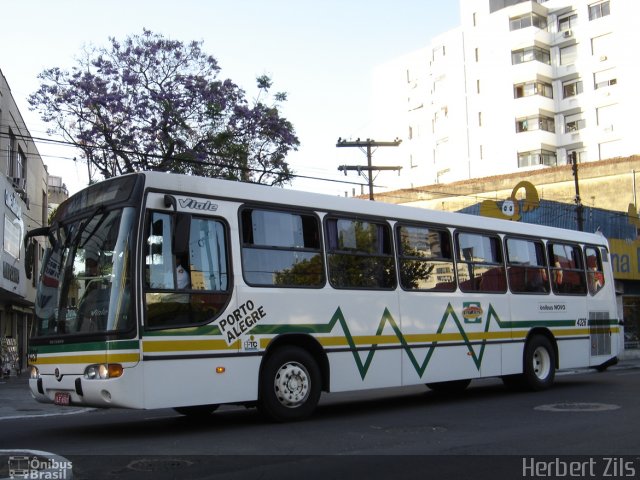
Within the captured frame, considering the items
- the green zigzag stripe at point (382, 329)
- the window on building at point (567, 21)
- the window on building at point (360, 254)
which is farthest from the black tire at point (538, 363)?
the window on building at point (567, 21)

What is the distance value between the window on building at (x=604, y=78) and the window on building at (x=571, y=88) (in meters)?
1.30

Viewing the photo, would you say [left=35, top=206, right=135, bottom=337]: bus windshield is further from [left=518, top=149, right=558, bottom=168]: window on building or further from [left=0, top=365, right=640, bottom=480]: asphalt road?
[left=518, top=149, right=558, bottom=168]: window on building

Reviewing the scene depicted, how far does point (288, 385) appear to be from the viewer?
33.0ft

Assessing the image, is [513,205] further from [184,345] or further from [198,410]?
[184,345]

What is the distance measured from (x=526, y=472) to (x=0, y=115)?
22544 mm

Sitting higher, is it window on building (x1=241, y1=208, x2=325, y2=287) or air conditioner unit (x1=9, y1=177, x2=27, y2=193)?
air conditioner unit (x1=9, y1=177, x2=27, y2=193)

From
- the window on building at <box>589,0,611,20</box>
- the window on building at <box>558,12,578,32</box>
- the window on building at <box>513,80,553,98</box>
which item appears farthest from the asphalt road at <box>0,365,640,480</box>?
the window on building at <box>558,12,578,32</box>

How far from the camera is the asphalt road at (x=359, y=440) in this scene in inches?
274

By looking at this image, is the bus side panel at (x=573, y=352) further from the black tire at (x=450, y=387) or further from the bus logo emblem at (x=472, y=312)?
the bus logo emblem at (x=472, y=312)

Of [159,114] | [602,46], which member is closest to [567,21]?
[602,46]

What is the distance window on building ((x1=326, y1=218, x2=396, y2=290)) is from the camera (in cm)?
1094

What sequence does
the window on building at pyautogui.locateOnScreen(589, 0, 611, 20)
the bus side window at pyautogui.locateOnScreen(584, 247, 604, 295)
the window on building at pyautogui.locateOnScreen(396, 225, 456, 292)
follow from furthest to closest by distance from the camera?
the window on building at pyautogui.locateOnScreen(589, 0, 611, 20) < the bus side window at pyautogui.locateOnScreen(584, 247, 604, 295) < the window on building at pyautogui.locateOnScreen(396, 225, 456, 292)

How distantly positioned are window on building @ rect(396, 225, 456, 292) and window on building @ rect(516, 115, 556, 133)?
46.8 meters

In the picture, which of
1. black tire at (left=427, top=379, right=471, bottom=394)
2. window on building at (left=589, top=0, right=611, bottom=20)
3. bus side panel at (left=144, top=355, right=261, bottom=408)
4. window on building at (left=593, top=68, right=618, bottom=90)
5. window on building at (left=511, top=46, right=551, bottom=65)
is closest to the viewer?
bus side panel at (left=144, top=355, right=261, bottom=408)
